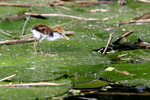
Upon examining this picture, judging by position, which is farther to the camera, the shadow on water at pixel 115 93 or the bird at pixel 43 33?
the bird at pixel 43 33

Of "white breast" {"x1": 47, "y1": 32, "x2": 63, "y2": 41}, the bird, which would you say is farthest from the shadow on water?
"white breast" {"x1": 47, "y1": 32, "x2": 63, "y2": 41}

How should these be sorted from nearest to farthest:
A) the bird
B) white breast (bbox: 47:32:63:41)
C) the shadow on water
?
the shadow on water < the bird < white breast (bbox: 47:32:63:41)

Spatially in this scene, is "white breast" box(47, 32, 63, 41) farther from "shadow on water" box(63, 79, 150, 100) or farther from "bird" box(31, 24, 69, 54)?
"shadow on water" box(63, 79, 150, 100)

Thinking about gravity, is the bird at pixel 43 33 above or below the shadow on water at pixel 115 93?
above

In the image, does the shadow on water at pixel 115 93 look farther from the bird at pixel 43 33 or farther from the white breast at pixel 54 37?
the white breast at pixel 54 37

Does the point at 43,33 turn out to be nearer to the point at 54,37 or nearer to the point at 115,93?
the point at 54,37

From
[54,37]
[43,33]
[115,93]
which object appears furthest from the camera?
[54,37]

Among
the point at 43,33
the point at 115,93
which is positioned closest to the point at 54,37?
the point at 43,33

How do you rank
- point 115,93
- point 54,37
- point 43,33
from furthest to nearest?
point 54,37
point 43,33
point 115,93

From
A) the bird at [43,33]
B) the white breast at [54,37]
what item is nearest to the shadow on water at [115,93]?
the bird at [43,33]

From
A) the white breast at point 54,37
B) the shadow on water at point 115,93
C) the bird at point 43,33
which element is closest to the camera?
the shadow on water at point 115,93

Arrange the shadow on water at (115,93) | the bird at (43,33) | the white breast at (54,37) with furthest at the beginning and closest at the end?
the white breast at (54,37)
the bird at (43,33)
the shadow on water at (115,93)
